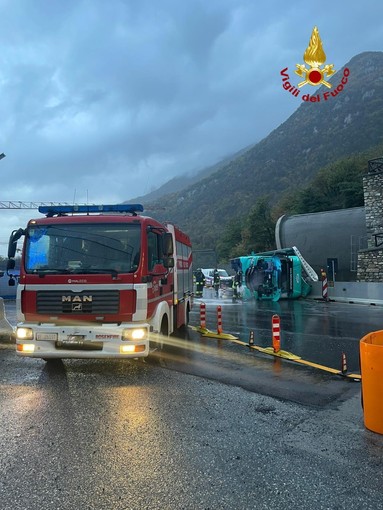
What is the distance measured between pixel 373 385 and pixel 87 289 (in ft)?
14.1

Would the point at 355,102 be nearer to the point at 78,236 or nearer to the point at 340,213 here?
the point at 340,213

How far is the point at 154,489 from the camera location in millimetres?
3557

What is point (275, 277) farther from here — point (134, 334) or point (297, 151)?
point (297, 151)

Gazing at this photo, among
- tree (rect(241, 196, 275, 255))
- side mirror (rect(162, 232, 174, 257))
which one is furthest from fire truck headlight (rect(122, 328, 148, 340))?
tree (rect(241, 196, 275, 255))

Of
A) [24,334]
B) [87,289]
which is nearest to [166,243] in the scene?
[87,289]

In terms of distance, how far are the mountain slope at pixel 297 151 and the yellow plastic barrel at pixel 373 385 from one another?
255 feet

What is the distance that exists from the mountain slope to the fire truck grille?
76.8 m

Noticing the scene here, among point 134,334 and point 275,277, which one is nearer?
point 134,334

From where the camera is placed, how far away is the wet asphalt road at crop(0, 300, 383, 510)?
3.50 m

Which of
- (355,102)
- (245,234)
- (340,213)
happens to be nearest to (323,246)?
(340,213)

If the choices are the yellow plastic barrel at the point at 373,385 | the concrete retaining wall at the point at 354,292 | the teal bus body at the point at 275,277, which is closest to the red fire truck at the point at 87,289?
the yellow plastic barrel at the point at 373,385

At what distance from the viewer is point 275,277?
25.9 m

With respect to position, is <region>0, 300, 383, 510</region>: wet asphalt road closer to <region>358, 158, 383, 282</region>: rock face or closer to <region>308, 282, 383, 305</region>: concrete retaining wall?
<region>308, 282, 383, 305</region>: concrete retaining wall

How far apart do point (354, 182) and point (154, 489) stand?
50.9 m
